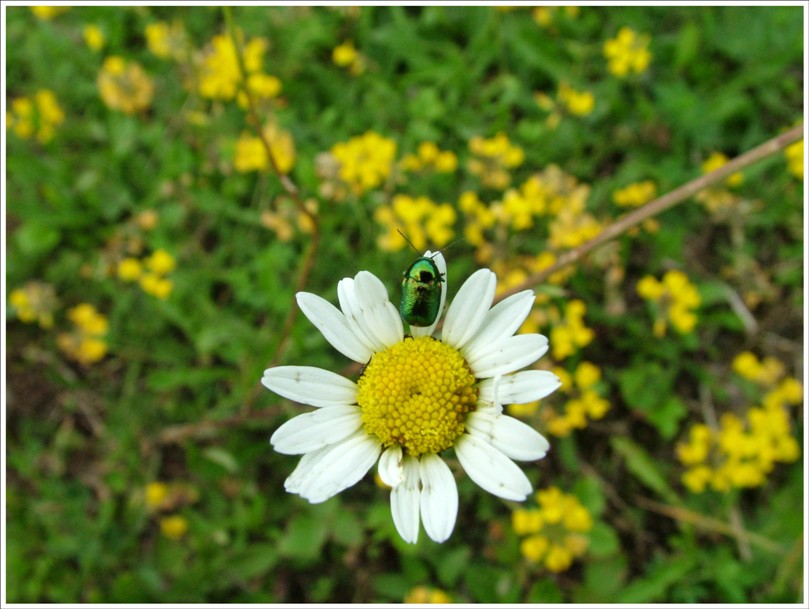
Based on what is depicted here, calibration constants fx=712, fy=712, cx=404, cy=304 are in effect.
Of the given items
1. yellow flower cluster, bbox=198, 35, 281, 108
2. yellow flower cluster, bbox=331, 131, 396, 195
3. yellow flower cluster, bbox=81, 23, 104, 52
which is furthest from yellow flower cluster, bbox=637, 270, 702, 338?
yellow flower cluster, bbox=81, 23, 104, 52

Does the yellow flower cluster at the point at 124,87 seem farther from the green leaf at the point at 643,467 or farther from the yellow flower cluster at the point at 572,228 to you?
the green leaf at the point at 643,467

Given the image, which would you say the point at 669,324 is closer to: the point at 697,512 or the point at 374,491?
the point at 697,512

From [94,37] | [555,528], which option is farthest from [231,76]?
[555,528]

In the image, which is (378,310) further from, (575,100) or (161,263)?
(575,100)

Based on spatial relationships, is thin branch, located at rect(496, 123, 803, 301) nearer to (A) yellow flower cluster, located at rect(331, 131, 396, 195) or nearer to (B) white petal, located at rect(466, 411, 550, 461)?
(B) white petal, located at rect(466, 411, 550, 461)

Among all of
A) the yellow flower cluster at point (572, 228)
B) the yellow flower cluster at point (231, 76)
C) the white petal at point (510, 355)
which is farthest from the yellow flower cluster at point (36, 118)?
the white petal at point (510, 355)
